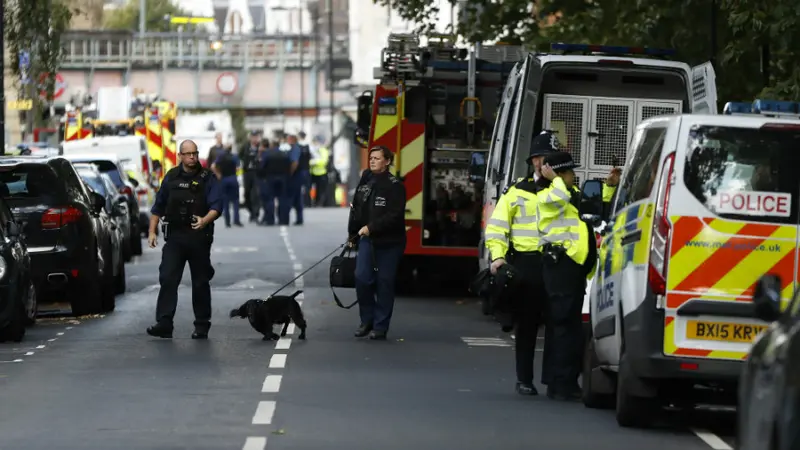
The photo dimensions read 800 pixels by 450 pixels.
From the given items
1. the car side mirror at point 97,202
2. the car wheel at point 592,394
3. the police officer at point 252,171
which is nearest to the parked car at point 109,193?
the car side mirror at point 97,202

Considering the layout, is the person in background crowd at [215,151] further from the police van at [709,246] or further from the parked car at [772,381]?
the parked car at [772,381]

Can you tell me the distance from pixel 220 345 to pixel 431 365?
2.39 m

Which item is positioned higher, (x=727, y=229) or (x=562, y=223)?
(x=727, y=229)

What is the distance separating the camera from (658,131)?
12.5 meters

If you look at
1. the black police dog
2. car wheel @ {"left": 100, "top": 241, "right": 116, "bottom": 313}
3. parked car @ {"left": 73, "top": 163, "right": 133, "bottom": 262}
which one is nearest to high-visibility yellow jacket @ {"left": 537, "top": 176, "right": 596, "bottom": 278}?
the black police dog

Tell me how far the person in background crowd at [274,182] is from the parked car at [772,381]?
36.1 metres

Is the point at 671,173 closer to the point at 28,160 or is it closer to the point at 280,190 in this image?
the point at 28,160

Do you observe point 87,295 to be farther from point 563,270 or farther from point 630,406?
point 630,406

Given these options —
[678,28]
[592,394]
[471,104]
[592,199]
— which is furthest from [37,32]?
[592,394]

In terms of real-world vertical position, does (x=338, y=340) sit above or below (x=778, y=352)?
below

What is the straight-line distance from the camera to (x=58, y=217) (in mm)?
21391

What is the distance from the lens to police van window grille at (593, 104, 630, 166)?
20.4 meters

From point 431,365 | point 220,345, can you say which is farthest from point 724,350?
point 220,345

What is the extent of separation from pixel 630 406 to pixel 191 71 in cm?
7443
